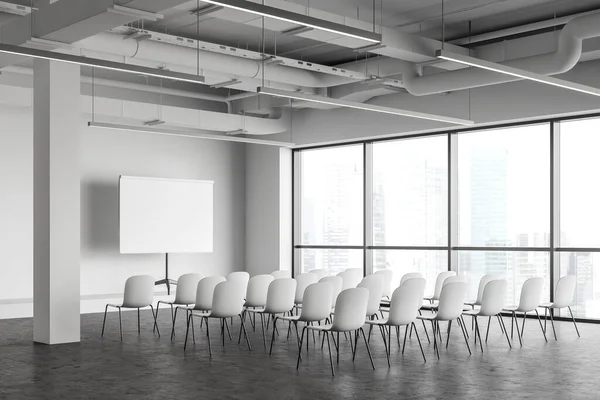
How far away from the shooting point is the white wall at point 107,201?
Result: 13234 mm

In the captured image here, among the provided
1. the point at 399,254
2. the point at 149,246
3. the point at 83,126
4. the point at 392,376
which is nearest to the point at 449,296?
the point at 392,376

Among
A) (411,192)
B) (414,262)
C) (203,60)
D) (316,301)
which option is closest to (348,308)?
(316,301)

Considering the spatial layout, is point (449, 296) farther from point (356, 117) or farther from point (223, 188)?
point (223, 188)

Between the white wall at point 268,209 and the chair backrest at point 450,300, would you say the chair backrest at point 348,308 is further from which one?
the white wall at point 268,209

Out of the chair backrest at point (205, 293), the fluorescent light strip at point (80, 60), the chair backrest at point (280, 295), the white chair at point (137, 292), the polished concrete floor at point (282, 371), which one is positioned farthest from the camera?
the white chair at point (137, 292)

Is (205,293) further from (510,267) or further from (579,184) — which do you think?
(579,184)

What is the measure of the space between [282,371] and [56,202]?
3.85 meters

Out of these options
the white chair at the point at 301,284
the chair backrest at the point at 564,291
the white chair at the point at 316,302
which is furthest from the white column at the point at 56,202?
the chair backrest at the point at 564,291

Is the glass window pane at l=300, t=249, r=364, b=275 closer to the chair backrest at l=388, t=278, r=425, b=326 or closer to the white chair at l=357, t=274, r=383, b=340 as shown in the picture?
the white chair at l=357, t=274, r=383, b=340

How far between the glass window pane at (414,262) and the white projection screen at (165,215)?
349 cm

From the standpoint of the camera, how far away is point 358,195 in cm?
1541

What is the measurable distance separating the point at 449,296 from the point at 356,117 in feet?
22.2

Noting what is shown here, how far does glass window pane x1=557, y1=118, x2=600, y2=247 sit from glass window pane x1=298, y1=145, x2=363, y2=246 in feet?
14.0

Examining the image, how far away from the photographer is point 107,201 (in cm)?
1450
